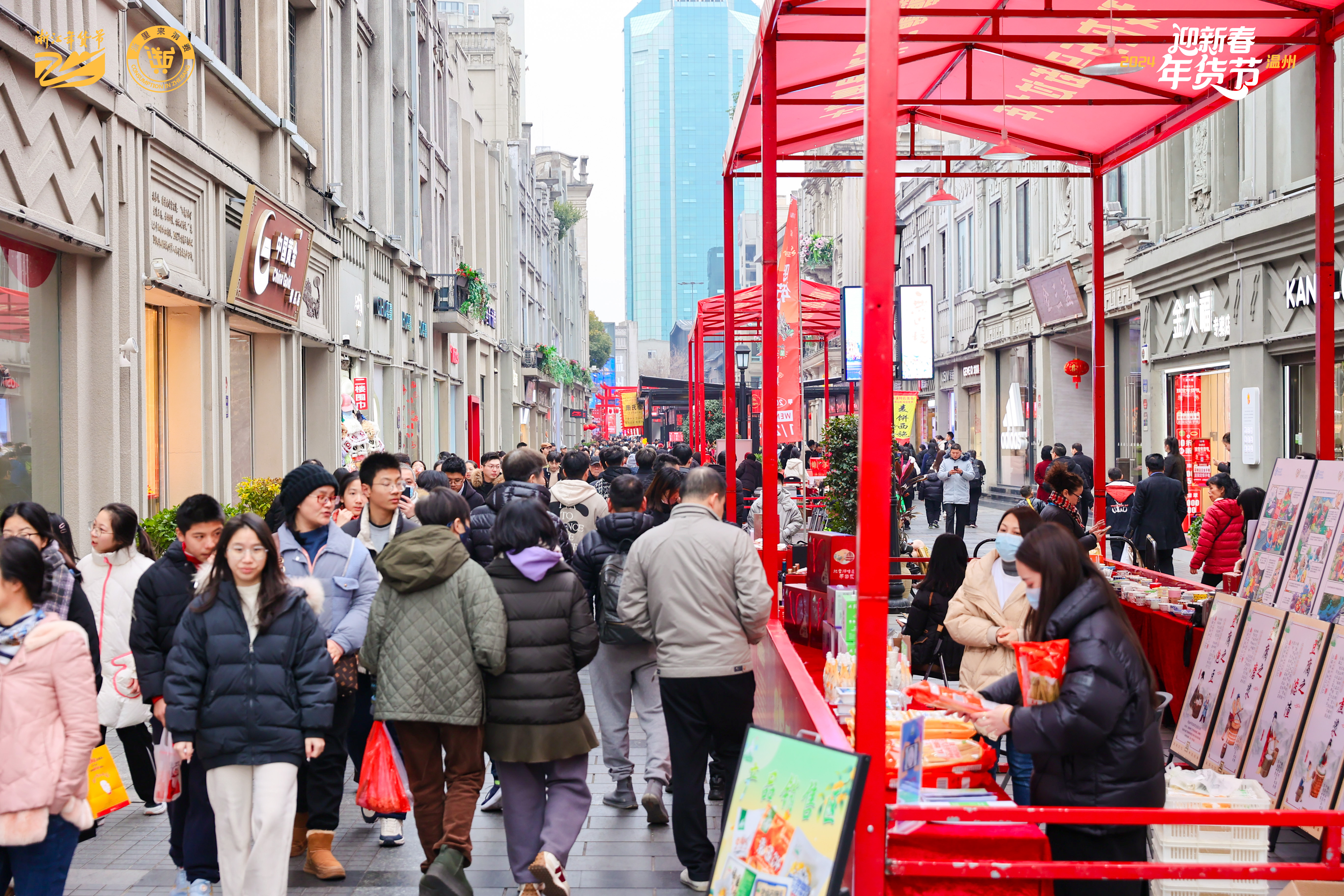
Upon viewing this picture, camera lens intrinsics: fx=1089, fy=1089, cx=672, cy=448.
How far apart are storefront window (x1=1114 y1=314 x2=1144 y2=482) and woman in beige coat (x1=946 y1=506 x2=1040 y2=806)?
55.7 feet

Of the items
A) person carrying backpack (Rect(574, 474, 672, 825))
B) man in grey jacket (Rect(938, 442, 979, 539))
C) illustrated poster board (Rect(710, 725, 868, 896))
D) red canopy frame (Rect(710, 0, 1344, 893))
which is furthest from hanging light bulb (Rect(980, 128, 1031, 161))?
man in grey jacket (Rect(938, 442, 979, 539))

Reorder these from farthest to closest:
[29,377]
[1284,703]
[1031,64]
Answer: [29,377] → [1031,64] → [1284,703]

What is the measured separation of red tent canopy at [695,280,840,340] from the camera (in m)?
23.0

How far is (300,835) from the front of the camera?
229 inches

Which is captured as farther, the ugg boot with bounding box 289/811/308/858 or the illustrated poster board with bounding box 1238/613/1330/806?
the ugg boot with bounding box 289/811/308/858

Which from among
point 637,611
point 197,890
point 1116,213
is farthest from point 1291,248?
point 197,890

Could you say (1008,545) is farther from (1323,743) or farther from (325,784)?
(325,784)

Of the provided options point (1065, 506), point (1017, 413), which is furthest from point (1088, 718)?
point (1017, 413)

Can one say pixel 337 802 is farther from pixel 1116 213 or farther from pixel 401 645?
pixel 1116 213

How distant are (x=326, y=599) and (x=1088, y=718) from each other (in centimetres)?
376

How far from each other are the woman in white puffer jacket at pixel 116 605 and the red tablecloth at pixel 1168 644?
248 inches

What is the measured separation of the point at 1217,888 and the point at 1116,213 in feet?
59.9

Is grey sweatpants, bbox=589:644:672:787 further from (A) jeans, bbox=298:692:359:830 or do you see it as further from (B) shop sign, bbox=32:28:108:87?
(B) shop sign, bbox=32:28:108:87

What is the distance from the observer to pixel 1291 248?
14320mm
